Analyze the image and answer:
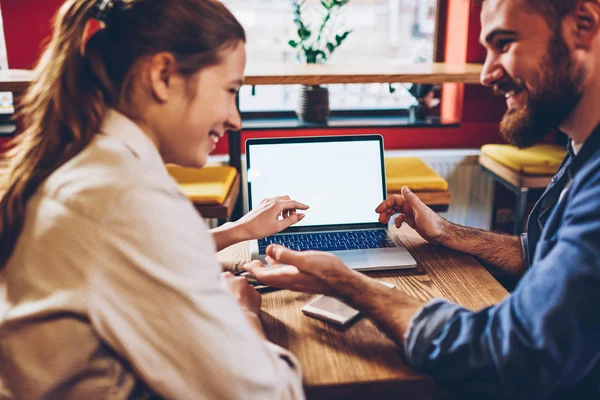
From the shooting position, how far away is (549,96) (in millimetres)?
1005

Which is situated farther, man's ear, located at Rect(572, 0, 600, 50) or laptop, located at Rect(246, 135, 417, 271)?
laptop, located at Rect(246, 135, 417, 271)

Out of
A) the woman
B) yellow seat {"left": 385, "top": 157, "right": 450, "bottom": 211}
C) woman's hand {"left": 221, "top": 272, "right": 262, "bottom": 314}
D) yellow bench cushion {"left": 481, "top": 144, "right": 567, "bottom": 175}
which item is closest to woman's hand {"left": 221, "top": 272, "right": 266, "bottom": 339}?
woman's hand {"left": 221, "top": 272, "right": 262, "bottom": 314}

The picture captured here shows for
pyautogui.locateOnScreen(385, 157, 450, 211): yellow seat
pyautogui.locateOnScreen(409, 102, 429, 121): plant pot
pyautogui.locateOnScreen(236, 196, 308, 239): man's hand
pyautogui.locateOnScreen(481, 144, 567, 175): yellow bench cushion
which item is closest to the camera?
pyautogui.locateOnScreen(236, 196, 308, 239): man's hand

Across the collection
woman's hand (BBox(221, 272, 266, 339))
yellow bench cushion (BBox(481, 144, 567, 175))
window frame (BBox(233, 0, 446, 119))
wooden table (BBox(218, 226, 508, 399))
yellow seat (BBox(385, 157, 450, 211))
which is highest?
window frame (BBox(233, 0, 446, 119))

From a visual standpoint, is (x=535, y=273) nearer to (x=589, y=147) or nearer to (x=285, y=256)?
(x=589, y=147)

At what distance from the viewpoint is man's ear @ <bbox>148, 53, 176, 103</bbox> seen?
2.51 feet

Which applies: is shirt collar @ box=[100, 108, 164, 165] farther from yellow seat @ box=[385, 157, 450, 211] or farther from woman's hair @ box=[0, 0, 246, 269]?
yellow seat @ box=[385, 157, 450, 211]

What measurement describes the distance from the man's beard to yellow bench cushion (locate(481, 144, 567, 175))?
1287mm

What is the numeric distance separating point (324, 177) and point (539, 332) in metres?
0.81

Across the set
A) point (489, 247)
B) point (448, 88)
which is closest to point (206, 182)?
point (489, 247)

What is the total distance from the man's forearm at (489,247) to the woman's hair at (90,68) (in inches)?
30.7

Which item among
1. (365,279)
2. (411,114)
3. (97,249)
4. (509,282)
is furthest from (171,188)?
(411,114)

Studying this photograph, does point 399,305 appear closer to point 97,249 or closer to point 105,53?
point 97,249

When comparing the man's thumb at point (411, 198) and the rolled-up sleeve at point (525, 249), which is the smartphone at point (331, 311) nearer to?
the man's thumb at point (411, 198)
